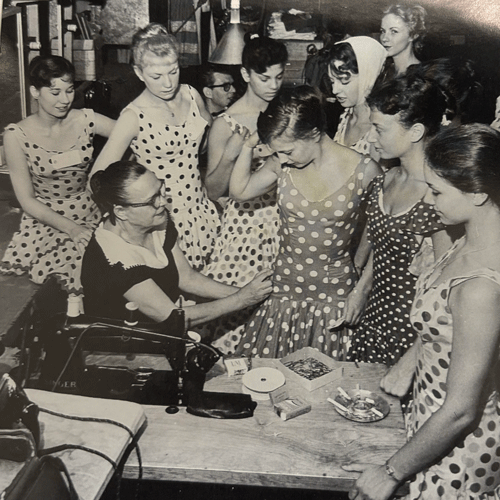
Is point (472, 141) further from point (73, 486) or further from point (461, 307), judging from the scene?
point (73, 486)

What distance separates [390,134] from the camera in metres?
1.77

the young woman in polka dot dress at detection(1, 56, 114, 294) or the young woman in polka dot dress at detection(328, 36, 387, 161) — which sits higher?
the young woman in polka dot dress at detection(328, 36, 387, 161)

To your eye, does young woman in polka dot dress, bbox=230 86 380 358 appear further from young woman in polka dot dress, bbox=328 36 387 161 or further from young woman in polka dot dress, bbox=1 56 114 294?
young woman in polka dot dress, bbox=1 56 114 294

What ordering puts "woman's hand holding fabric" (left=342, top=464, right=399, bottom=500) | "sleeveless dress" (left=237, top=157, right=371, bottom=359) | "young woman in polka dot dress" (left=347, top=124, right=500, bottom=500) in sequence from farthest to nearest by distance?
"sleeveless dress" (left=237, top=157, right=371, bottom=359) → "woman's hand holding fabric" (left=342, top=464, right=399, bottom=500) → "young woman in polka dot dress" (left=347, top=124, right=500, bottom=500)

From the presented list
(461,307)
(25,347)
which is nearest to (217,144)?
(25,347)

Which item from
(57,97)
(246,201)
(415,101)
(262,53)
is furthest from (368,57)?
(57,97)

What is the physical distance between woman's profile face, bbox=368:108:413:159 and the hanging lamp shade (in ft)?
1.52

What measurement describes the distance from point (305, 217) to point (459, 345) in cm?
81

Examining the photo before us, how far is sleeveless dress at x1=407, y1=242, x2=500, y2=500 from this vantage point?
140 cm

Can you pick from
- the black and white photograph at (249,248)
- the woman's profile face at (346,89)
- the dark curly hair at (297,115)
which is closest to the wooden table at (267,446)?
the black and white photograph at (249,248)

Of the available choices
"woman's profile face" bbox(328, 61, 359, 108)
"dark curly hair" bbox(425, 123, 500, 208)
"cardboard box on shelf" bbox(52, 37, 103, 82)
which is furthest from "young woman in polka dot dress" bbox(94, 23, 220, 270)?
"dark curly hair" bbox(425, 123, 500, 208)

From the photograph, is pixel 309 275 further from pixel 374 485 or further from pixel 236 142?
pixel 374 485

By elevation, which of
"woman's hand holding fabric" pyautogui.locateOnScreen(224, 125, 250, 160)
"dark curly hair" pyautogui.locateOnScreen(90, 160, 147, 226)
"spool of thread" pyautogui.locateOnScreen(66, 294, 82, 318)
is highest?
"woman's hand holding fabric" pyautogui.locateOnScreen(224, 125, 250, 160)

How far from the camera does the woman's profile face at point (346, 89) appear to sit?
1.89m
